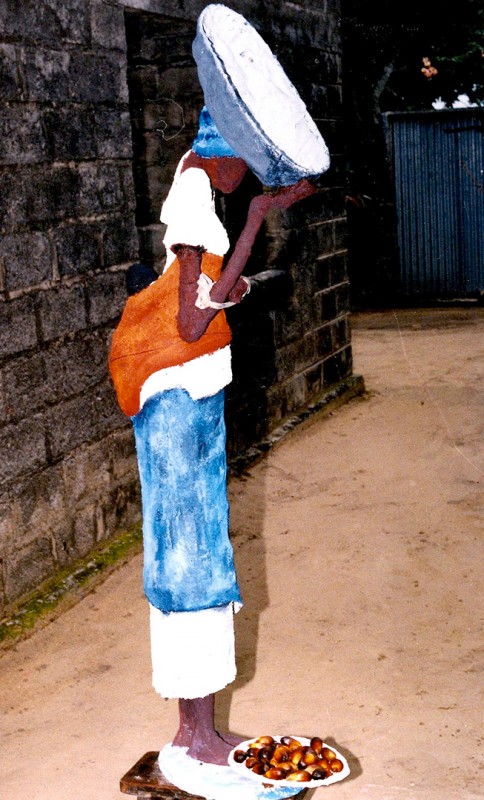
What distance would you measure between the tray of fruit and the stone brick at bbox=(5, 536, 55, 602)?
205 cm

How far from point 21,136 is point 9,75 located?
10.4 inches

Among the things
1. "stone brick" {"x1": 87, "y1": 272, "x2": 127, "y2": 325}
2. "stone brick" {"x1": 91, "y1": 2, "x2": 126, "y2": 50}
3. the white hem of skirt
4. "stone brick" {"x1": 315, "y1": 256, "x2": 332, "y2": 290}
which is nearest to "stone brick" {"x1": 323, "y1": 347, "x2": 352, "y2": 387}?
"stone brick" {"x1": 315, "y1": 256, "x2": 332, "y2": 290}

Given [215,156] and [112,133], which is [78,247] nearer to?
[112,133]

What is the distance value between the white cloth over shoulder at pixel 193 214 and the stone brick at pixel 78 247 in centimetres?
239

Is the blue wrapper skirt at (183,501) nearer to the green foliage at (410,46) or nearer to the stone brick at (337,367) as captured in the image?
the stone brick at (337,367)

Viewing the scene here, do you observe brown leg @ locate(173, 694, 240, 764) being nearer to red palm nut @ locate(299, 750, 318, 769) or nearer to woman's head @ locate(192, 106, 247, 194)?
red palm nut @ locate(299, 750, 318, 769)

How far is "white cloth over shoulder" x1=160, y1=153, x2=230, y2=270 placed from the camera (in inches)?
109

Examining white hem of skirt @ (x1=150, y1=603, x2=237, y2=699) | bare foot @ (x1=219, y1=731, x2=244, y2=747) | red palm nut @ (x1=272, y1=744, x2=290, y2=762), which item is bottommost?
bare foot @ (x1=219, y1=731, x2=244, y2=747)

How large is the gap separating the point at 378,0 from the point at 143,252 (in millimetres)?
9672

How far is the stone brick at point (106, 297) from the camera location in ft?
17.8

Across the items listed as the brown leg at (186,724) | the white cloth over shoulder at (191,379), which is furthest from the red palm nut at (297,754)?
the white cloth over shoulder at (191,379)

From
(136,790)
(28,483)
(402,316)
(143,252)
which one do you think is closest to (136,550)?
(28,483)

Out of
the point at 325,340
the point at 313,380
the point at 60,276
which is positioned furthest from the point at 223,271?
the point at 325,340

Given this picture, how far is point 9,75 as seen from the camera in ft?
15.6
